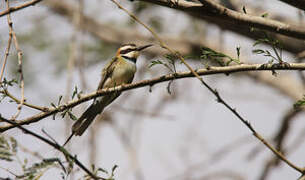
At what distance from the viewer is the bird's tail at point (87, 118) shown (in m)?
3.18

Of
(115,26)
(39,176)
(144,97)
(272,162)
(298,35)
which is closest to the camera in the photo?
(39,176)

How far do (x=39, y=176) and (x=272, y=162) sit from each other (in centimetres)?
314

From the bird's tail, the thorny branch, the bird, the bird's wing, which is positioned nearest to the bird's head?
the bird

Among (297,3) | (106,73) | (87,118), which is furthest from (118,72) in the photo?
(297,3)

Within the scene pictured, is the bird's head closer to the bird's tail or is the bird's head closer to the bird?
the bird

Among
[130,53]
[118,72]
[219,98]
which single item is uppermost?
[130,53]

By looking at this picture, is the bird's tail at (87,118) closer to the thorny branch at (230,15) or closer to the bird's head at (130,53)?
the bird's head at (130,53)

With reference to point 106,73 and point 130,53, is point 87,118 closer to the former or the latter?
point 106,73

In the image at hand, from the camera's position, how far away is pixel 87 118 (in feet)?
10.9

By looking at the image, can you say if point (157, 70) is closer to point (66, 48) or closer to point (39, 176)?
point (66, 48)

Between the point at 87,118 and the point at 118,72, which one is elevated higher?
the point at 118,72

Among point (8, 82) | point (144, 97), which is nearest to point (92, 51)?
point (144, 97)

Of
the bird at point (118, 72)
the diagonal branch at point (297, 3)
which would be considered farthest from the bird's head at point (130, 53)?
the diagonal branch at point (297, 3)

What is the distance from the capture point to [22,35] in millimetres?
6848
